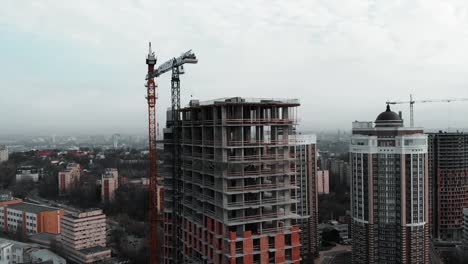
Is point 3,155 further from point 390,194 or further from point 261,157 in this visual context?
point 261,157

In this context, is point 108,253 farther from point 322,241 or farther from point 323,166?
point 323,166

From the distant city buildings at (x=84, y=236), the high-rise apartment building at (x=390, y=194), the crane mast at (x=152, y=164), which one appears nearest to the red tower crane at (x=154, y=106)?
the crane mast at (x=152, y=164)

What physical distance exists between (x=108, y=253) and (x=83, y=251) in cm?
99

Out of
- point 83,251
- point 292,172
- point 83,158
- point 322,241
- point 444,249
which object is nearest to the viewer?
point 292,172

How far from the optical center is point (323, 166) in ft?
126

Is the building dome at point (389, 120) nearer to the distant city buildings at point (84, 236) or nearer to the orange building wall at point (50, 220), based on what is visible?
the distant city buildings at point (84, 236)

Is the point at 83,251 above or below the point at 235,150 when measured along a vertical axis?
below

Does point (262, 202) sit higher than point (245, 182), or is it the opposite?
point (245, 182)

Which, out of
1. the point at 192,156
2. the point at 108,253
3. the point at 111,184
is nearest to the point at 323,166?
the point at 111,184

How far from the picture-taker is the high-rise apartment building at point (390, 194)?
1571cm

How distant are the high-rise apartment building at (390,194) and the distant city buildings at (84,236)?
33.6ft

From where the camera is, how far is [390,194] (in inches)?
630

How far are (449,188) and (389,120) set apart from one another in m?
9.16

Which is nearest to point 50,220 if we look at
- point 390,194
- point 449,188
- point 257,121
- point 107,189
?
point 107,189
